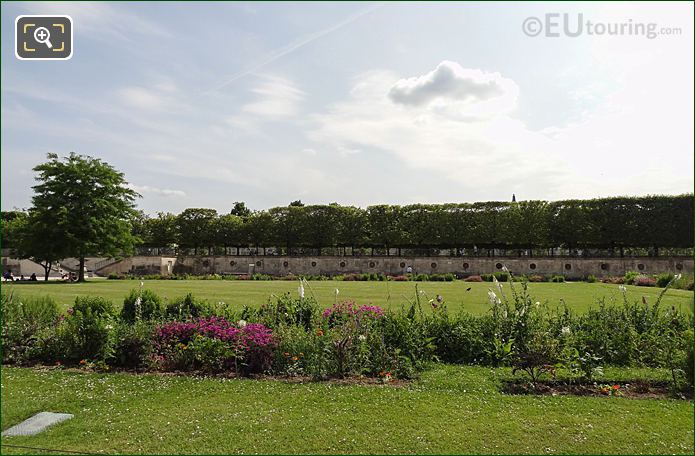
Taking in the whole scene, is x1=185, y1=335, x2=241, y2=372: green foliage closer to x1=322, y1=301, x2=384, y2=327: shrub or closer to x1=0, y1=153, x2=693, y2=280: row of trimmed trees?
x1=322, y1=301, x2=384, y2=327: shrub

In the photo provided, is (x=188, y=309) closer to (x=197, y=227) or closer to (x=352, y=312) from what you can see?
(x=352, y=312)

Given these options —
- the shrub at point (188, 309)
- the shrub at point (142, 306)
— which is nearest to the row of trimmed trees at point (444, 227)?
the shrub at point (142, 306)

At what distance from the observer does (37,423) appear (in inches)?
249

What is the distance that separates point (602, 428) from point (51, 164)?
4308 cm

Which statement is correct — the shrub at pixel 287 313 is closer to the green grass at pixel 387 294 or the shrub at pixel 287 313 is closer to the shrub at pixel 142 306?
the green grass at pixel 387 294

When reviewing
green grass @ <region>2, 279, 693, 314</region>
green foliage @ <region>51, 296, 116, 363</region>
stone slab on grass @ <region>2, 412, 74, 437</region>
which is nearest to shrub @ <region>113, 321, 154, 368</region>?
green foliage @ <region>51, 296, 116, 363</region>

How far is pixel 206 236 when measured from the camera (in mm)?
62875

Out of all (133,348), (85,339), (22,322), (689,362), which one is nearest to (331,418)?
(133,348)

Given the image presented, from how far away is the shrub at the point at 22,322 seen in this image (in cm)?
985

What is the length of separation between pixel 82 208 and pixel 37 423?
37.1 m

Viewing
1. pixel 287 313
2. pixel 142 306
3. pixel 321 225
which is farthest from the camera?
pixel 321 225

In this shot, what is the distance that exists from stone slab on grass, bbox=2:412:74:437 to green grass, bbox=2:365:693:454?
0.48 feet

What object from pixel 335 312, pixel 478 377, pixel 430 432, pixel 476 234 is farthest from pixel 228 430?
pixel 476 234

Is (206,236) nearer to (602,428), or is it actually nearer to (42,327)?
(42,327)
